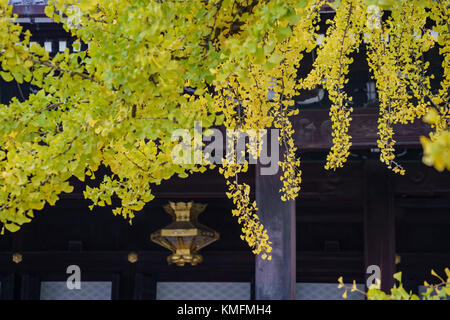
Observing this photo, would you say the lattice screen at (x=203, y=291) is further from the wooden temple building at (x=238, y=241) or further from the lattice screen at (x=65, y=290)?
the lattice screen at (x=65, y=290)

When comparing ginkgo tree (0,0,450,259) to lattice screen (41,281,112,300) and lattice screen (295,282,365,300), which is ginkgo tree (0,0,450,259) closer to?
lattice screen (295,282,365,300)

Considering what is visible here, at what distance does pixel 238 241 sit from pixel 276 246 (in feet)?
8.74

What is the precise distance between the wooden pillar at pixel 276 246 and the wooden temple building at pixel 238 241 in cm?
147

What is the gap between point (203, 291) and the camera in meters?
7.81

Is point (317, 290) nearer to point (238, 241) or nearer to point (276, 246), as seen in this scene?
point (238, 241)

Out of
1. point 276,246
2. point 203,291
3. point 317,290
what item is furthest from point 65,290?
point 276,246

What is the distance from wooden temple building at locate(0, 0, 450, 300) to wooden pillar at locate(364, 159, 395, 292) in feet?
0.04

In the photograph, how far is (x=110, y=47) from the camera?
3090mm

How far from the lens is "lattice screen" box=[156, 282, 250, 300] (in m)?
7.75

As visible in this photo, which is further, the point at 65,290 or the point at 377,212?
the point at 65,290

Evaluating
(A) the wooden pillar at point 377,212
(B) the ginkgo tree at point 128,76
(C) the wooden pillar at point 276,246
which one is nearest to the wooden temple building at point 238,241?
(A) the wooden pillar at point 377,212

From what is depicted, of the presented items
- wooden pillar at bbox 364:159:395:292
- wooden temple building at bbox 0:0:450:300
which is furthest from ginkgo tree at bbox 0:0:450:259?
wooden temple building at bbox 0:0:450:300

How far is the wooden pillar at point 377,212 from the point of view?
677 centimetres

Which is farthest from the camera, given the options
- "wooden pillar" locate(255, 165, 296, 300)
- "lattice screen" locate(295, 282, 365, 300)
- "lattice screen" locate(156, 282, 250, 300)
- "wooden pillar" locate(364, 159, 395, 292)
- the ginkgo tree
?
"lattice screen" locate(156, 282, 250, 300)
